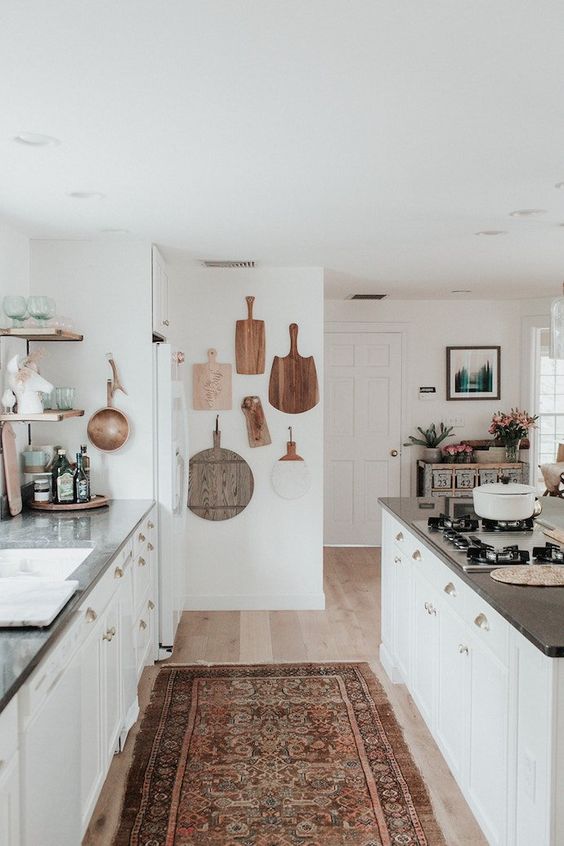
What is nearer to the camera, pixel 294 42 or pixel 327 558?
pixel 294 42

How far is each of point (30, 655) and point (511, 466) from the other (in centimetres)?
561

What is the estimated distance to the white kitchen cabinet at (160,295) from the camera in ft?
14.2

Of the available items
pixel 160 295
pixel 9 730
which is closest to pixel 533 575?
pixel 9 730

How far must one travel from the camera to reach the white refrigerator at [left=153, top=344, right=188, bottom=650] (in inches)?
168

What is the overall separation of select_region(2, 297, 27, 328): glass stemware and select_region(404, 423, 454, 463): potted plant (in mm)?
4217

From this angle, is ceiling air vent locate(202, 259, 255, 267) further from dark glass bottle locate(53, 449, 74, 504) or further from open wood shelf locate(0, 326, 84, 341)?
dark glass bottle locate(53, 449, 74, 504)

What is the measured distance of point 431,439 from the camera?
6984mm

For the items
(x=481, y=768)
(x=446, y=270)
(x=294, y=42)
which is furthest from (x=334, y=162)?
(x=446, y=270)

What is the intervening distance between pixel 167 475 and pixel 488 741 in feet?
8.20

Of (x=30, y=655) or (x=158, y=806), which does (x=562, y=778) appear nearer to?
(x=30, y=655)

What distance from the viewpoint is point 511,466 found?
22.1 feet

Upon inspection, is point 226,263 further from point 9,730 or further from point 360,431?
point 9,730

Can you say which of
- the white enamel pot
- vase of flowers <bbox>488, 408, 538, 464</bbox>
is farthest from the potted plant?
the white enamel pot

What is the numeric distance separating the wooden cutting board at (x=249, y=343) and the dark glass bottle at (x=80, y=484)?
4.79ft
